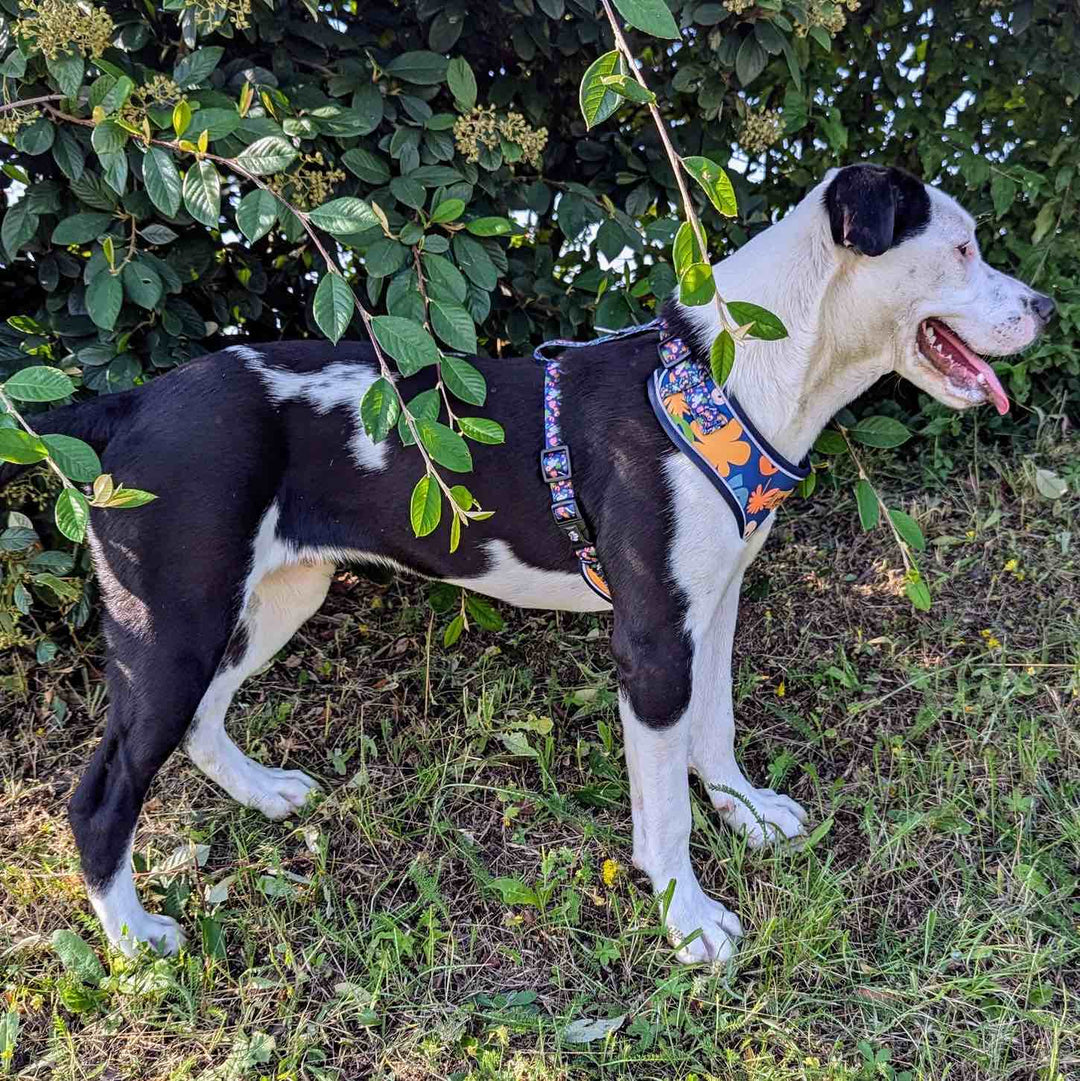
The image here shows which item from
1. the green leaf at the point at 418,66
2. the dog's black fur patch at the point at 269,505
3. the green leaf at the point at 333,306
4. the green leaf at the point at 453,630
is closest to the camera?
the green leaf at the point at 333,306

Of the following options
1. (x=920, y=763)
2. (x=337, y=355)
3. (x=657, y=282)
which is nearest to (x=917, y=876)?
(x=920, y=763)

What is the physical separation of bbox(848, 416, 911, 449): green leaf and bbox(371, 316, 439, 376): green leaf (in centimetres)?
138

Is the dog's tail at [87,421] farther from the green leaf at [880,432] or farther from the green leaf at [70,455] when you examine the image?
the green leaf at [880,432]

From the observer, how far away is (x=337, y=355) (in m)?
2.54

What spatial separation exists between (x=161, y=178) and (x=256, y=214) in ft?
0.79

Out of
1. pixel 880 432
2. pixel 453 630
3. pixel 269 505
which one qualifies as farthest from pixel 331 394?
pixel 880 432

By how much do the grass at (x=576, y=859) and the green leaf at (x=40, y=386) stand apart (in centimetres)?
133

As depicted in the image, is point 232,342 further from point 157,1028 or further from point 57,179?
point 157,1028

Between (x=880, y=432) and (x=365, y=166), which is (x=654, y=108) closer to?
→ (x=365, y=166)

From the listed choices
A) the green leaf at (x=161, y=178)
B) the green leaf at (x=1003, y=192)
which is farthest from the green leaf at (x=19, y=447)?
the green leaf at (x=1003, y=192)

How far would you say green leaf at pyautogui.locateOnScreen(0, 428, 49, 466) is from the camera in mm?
1733

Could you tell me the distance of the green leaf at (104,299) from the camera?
8.39 ft

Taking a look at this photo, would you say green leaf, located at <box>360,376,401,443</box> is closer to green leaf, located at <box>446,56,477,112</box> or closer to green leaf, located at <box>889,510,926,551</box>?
green leaf, located at <box>446,56,477,112</box>

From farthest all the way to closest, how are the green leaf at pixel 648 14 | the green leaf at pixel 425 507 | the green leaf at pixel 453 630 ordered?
the green leaf at pixel 453 630
the green leaf at pixel 425 507
the green leaf at pixel 648 14
